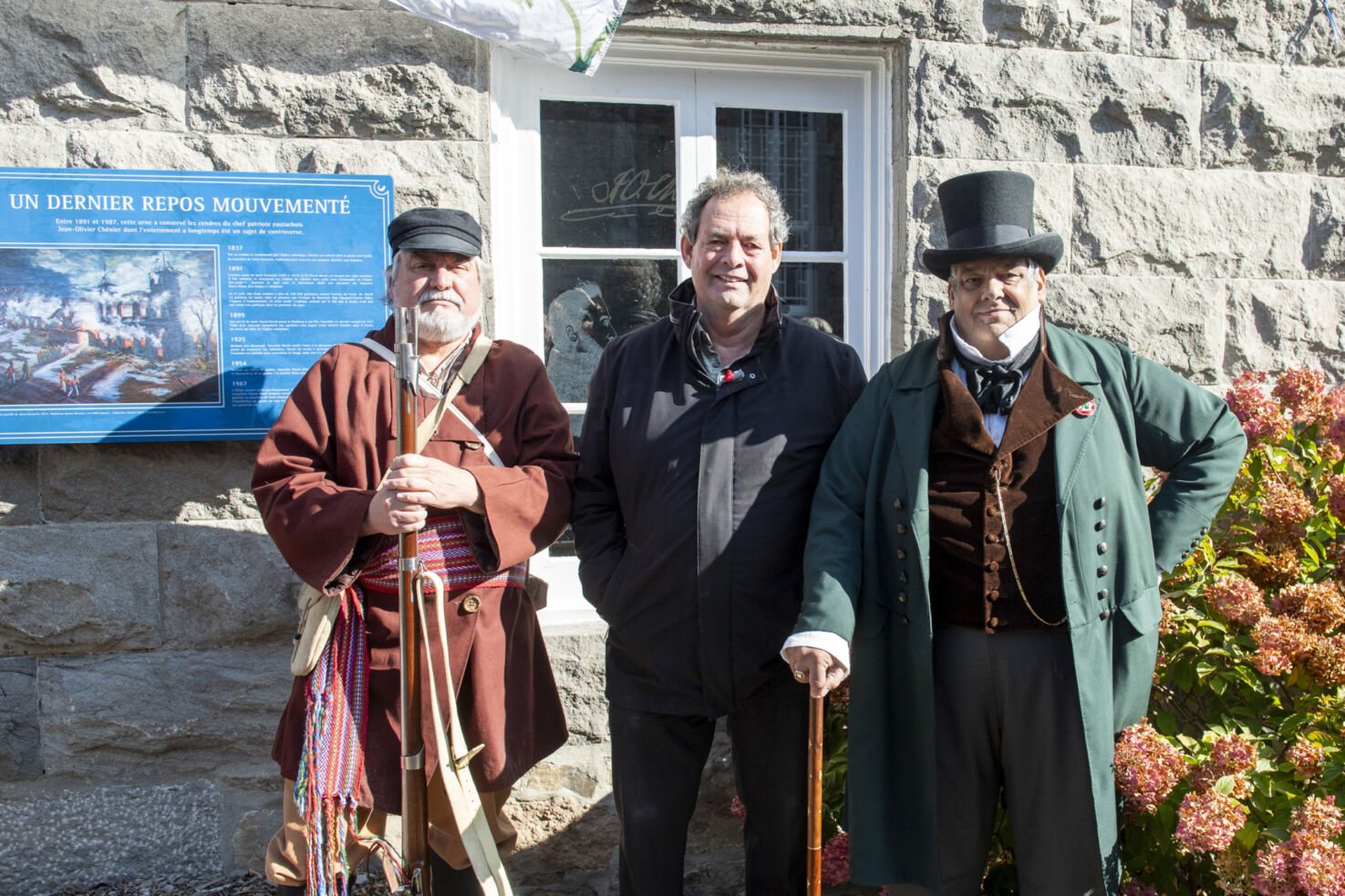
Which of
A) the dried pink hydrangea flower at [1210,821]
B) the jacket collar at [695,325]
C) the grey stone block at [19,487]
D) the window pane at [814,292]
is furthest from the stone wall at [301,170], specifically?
the dried pink hydrangea flower at [1210,821]

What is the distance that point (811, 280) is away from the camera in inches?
141

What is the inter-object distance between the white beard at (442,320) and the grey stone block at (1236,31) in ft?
7.99

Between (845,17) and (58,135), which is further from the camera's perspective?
(845,17)

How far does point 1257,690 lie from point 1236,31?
89.4 inches

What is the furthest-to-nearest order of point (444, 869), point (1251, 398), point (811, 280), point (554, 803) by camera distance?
point (811, 280), point (554, 803), point (1251, 398), point (444, 869)

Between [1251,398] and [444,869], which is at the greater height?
[1251,398]

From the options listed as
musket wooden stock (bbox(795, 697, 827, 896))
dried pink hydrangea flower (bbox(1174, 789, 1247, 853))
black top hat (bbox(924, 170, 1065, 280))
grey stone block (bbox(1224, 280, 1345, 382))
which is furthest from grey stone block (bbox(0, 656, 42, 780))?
grey stone block (bbox(1224, 280, 1345, 382))

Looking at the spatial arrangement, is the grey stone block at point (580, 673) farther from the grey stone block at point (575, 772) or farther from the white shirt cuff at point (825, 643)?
the white shirt cuff at point (825, 643)

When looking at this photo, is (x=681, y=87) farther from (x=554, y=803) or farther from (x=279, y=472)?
(x=554, y=803)

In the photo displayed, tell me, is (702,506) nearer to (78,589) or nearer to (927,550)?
(927,550)

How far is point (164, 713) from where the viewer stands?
3059mm

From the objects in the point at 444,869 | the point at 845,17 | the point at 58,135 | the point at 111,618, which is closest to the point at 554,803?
the point at 444,869

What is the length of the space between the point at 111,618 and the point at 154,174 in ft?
4.15

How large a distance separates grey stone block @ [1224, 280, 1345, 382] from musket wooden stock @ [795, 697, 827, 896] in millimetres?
2253
